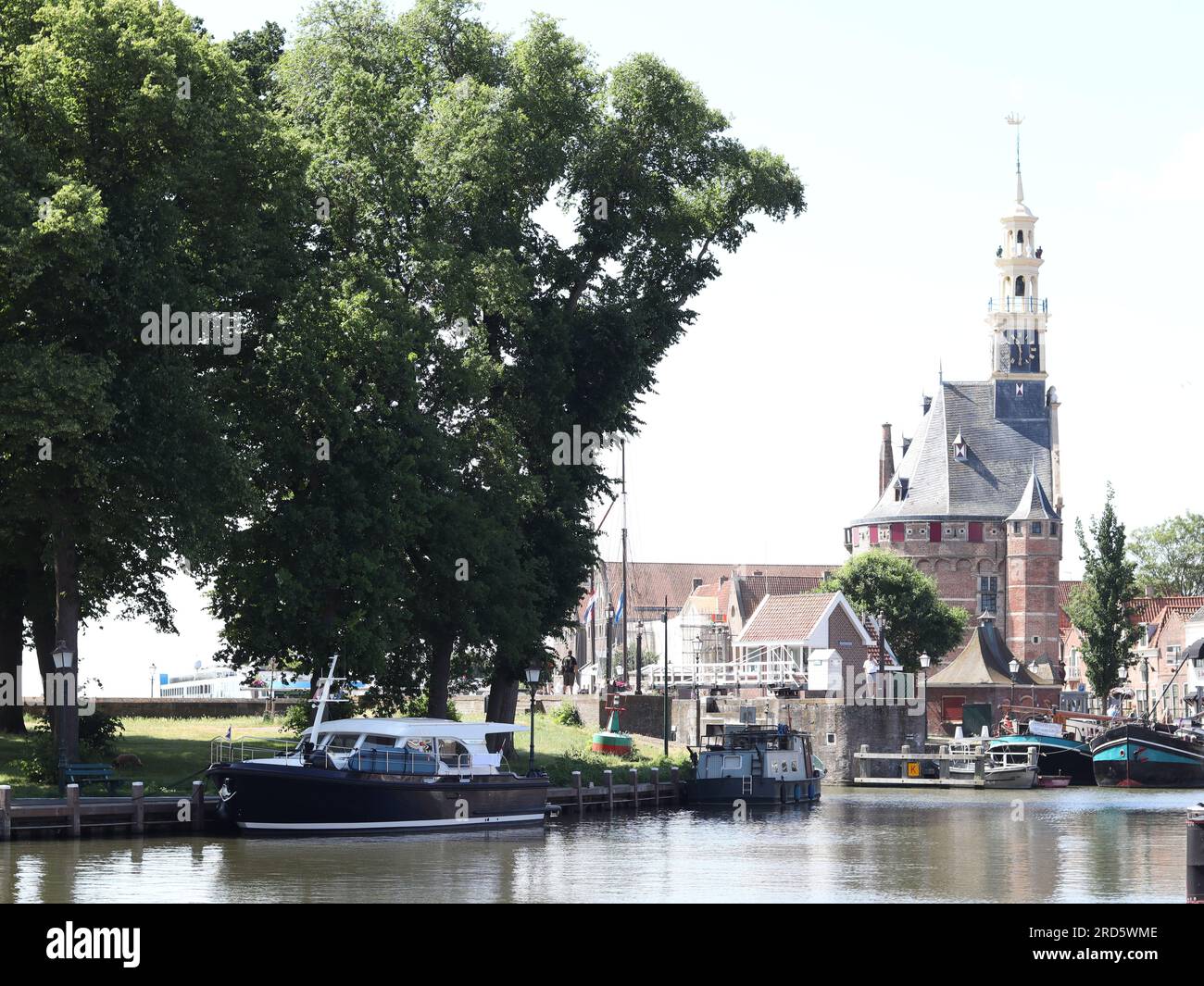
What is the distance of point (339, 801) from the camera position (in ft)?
133

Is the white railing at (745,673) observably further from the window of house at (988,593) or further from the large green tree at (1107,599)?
the window of house at (988,593)

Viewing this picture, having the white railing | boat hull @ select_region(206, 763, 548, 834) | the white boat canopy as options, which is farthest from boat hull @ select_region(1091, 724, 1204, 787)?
boat hull @ select_region(206, 763, 548, 834)

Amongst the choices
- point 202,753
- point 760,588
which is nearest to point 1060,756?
point 202,753

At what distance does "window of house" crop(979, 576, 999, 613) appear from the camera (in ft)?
445

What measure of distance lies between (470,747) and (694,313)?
17.6 m

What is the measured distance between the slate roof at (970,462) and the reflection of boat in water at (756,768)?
7398cm

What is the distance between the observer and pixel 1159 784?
7775 cm

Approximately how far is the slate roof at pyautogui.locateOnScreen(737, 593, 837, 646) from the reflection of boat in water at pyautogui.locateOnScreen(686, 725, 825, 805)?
113ft

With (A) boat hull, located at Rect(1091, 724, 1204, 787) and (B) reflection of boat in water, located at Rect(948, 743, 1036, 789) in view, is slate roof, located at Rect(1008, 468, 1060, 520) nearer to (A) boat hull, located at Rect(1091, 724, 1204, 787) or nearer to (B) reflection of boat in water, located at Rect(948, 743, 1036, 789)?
(B) reflection of boat in water, located at Rect(948, 743, 1036, 789)

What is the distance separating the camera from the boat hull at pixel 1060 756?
257 ft

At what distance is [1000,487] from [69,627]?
10619 centimetres
